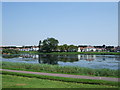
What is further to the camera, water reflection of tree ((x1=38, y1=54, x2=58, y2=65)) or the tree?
the tree

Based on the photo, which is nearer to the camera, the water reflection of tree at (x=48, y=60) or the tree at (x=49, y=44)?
the water reflection of tree at (x=48, y=60)

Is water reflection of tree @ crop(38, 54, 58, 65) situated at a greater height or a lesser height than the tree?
lesser

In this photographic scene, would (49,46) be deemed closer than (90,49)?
Yes

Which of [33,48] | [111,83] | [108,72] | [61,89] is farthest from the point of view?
[33,48]

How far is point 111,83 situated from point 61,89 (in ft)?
11.9

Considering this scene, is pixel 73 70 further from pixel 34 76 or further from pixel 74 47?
pixel 74 47

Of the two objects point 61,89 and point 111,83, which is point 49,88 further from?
point 111,83

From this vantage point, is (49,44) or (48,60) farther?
(49,44)

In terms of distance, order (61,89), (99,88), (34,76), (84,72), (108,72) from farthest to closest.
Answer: (84,72), (108,72), (34,76), (99,88), (61,89)

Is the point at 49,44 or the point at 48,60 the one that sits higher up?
the point at 49,44

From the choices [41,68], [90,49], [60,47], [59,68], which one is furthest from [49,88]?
[90,49]

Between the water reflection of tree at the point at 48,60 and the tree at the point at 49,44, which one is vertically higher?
the tree at the point at 49,44

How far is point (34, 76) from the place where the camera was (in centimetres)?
1398

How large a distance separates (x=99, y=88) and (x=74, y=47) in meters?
96.4
